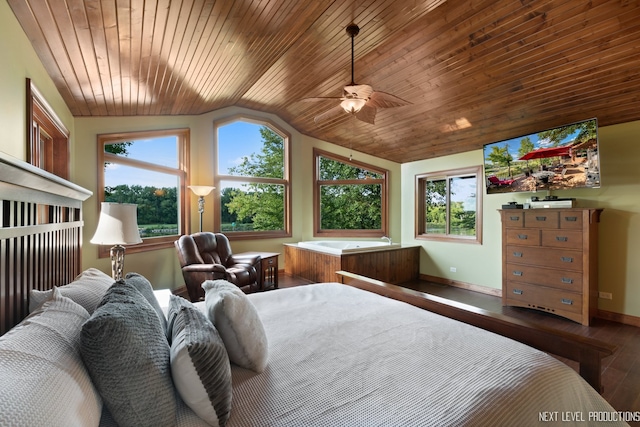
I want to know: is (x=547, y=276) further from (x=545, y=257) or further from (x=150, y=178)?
(x=150, y=178)

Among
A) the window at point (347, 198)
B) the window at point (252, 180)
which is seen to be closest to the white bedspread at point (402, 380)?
the window at point (252, 180)

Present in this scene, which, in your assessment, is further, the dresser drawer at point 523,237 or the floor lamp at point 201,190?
the floor lamp at point 201,190

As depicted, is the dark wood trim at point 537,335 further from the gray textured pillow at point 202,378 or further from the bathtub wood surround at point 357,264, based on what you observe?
the bathtub wood surround at point 357,264

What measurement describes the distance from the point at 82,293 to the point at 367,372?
1.29 metres

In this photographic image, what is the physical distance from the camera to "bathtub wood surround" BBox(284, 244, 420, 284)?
184 inches

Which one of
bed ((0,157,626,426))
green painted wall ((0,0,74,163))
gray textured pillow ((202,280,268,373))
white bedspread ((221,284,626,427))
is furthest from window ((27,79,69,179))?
white bedspread ((221,284,626,427))

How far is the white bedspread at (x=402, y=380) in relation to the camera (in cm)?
95

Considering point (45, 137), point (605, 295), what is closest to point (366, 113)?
point (45, 137)

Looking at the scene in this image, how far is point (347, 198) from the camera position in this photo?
6.38 meters

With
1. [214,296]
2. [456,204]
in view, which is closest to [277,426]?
[214,296]

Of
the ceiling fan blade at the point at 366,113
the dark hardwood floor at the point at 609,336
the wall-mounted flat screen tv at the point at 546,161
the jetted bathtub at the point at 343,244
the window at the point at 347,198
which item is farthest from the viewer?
the window at the point at 347,198

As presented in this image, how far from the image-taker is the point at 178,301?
56.6 inches

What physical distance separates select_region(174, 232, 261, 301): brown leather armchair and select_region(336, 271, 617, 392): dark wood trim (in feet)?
7.88

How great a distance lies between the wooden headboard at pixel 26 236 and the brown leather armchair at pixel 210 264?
1912 mm
